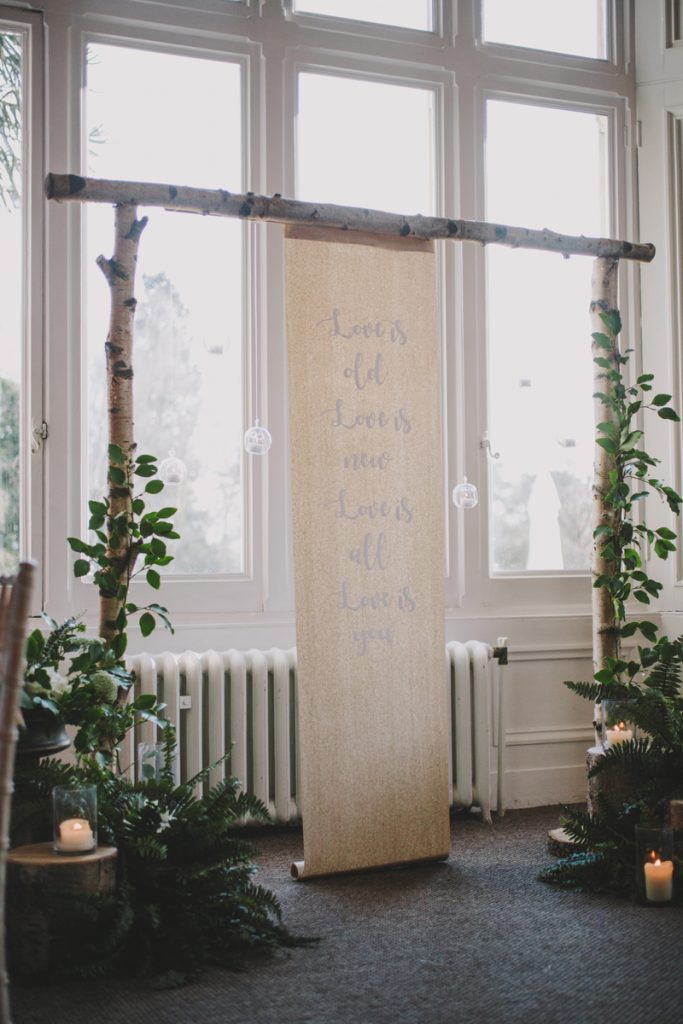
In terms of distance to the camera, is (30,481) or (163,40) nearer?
(30,481)

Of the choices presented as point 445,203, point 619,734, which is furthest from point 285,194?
point 619,734

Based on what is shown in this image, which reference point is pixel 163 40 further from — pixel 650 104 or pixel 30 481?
pixel 650 104

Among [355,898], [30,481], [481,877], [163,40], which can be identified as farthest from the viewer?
[163,40]

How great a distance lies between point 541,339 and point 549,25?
52.3 inches

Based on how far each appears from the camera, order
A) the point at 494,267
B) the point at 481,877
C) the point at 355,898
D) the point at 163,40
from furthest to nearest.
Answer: the point at 494,267, the point at 163,40, the point at 481,877, the point at 355,898

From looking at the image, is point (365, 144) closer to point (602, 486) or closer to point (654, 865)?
point (602, 486)

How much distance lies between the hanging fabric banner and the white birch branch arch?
2.3 inches

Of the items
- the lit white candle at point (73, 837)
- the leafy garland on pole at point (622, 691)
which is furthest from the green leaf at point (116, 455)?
the leafy garland on pole at point (622, 691)

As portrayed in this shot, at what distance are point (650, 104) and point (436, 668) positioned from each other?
270 centimetres

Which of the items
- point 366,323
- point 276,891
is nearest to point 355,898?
point 276,891

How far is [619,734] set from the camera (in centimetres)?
337

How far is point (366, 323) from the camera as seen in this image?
3.30 meters

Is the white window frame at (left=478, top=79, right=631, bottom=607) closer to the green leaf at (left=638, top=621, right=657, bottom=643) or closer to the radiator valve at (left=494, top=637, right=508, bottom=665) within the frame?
the radiator valve at (left=494, top=637, right=508, bottom=665)

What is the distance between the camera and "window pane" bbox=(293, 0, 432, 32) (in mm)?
4152
